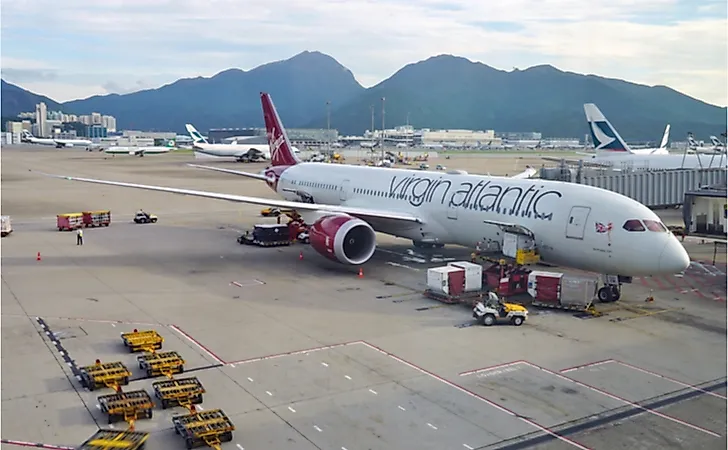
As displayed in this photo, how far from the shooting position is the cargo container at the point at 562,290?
864 inches

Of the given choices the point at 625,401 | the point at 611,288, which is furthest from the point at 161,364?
the point at 611,288

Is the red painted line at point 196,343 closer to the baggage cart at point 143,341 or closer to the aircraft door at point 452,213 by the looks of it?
the baggage cart at point 143,341

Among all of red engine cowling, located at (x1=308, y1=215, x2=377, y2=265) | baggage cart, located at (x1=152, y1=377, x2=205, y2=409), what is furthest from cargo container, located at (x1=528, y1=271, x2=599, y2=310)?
baggage cart, located at (x1=152, y1=377, x2=205, y2=409)

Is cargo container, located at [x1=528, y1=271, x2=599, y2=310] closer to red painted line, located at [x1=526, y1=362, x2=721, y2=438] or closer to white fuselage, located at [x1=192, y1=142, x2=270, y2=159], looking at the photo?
red painted line, located at [x1=526, y1=362, x2=721, y2=438]

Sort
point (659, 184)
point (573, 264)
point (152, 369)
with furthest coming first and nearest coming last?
1. point (659, 184)
2. point (573, 264)
3. point (152, 369)

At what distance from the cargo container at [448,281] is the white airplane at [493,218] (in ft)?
9.86

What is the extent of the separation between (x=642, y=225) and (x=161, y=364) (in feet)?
50.6

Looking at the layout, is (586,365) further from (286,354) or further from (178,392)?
(178,392)

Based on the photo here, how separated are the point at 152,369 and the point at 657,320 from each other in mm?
15042

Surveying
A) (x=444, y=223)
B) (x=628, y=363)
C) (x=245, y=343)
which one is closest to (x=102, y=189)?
(x=444, y=223)

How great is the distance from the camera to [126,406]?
43.1ft

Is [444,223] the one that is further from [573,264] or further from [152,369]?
[152,369]

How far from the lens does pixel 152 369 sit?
1560 centimetres

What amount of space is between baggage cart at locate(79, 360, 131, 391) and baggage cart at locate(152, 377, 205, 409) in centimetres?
88
